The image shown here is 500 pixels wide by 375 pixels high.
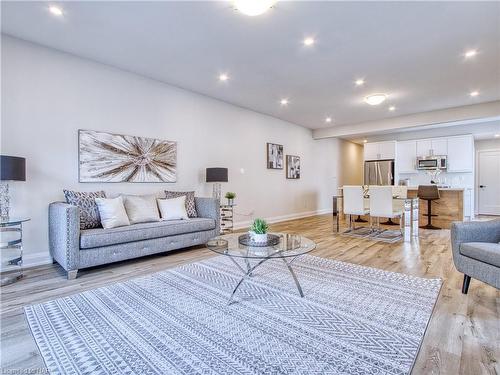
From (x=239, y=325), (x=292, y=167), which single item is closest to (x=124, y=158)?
(x=239, y=325)

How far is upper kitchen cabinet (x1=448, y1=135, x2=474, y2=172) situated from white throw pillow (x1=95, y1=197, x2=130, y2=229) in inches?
322

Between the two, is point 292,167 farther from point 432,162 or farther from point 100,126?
point 100,126

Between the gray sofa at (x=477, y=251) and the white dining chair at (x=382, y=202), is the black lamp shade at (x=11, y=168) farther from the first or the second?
the white dining chair at (x=382, y=202)

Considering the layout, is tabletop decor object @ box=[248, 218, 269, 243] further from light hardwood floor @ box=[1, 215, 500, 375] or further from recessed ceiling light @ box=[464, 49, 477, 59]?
recessed ceiling light @ box=[464, 49, 477, 59]

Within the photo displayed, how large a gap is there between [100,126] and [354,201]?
15.1 feet

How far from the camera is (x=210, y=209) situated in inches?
175

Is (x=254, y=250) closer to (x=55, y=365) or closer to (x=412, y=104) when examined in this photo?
(x=55, y=365)

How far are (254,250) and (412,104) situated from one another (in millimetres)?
5426

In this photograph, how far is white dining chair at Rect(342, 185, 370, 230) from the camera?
17.3 feet

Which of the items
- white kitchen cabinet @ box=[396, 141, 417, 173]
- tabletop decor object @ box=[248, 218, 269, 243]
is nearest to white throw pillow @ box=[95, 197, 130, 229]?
tabletop decor object @ box=[248, 218, 269, 243]

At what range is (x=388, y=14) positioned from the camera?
283 cm

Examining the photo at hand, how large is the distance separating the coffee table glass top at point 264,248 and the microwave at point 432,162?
259 inches

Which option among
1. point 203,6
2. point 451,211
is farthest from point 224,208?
point 451,211

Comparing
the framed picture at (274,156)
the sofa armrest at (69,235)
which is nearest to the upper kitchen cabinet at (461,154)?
the framed picture at (274,156)
